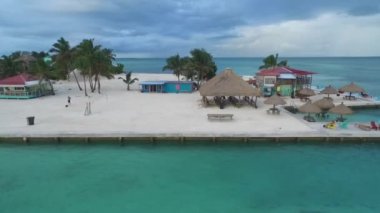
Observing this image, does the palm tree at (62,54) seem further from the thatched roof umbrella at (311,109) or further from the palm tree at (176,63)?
the thatched roof umbrella at (311,109)

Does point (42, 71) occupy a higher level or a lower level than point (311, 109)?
higher

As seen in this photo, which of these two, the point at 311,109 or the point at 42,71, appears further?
the point at 42,71

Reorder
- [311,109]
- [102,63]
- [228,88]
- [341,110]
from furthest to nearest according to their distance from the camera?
[102,63] → [228,88] → [311,109] → [341,110]

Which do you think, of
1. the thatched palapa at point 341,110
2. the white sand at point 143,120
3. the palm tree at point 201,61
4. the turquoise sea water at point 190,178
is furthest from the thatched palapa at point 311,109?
the palm tree at point 201,61

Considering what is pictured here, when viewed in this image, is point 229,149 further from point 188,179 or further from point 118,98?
point 118,98

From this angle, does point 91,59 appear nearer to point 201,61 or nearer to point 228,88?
point 201,61

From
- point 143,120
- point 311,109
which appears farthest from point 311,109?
point 143,120

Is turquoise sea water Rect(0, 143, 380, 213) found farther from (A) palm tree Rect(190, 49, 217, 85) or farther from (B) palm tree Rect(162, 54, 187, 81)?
(B) palm tree Rect(162, 54, 187, 81)
